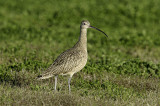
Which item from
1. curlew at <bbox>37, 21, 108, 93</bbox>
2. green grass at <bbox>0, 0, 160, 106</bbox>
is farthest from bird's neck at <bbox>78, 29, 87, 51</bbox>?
green grass at <bbox>0, 0, 160, 106</bbox>

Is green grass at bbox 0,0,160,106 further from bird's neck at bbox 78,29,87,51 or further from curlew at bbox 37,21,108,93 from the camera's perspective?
bird's neck at bbox 78,29,87,51

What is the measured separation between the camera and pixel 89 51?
1320 centimetres

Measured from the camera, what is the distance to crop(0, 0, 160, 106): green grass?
772 cm

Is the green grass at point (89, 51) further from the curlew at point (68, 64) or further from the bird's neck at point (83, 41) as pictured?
the bird's neck at point (83, 41)

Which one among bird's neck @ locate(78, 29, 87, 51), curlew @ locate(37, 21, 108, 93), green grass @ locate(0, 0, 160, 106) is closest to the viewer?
green grass @ locate(0, 0, 160, 106)

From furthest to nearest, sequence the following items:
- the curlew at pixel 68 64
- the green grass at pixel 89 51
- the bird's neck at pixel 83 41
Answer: the bird's neck at pixel 83 41 < the curlew at pixel 68 64 < the green grass at pixel 89 51

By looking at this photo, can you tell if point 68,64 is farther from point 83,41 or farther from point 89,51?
point 89,51

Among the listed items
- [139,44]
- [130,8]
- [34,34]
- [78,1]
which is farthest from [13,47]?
[78,1]

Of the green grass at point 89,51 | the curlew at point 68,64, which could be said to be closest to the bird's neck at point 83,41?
the curlew at point 68,64

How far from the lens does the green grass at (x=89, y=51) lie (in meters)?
7.72

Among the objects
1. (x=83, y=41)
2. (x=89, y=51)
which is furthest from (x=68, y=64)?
(x=89, y=51)

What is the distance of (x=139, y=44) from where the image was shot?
47.0ft

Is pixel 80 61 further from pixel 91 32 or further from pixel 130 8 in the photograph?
pixel 130 8

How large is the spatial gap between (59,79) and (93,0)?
1439 centimetres
